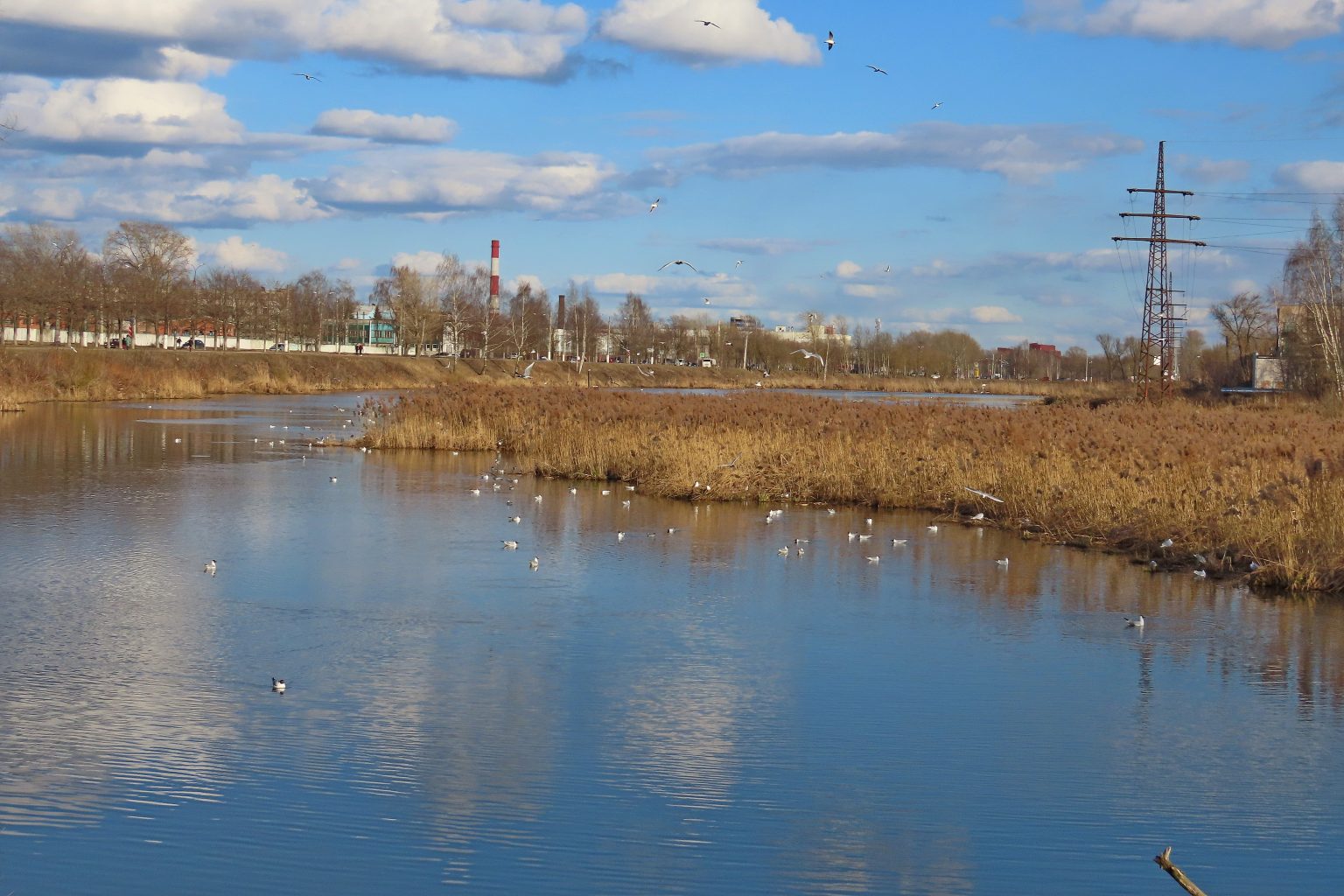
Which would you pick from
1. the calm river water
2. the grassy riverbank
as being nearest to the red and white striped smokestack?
the grassy riverbank

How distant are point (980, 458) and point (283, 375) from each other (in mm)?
64562

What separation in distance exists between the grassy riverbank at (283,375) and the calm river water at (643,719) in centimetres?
2917

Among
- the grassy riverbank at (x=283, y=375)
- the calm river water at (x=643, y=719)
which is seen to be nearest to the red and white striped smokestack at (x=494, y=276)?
the grassy riverbank at (x=283, y=375)

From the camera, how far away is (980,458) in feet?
81.3

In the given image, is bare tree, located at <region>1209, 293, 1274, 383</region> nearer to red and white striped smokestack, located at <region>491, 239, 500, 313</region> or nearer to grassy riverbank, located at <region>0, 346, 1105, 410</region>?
grassy riverbank, located at <region>0, 346, 1105, 410</region>

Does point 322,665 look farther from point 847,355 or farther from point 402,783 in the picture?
point 847,355

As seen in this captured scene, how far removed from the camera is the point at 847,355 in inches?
6334

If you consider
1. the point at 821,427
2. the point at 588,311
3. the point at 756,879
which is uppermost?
the point at 588,311

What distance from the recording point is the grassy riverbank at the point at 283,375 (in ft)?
189

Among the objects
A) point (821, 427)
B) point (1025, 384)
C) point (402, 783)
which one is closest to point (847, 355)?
point (1025, 384)

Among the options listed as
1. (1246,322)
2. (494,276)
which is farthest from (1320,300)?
(494,276)

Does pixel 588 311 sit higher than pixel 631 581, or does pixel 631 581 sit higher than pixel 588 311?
pixel 588 311

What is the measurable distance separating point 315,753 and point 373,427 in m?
29.1

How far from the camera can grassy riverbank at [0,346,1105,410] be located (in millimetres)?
A: 57719
